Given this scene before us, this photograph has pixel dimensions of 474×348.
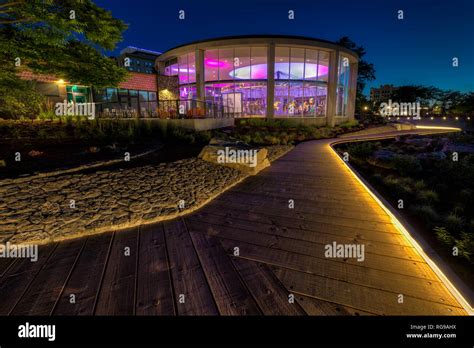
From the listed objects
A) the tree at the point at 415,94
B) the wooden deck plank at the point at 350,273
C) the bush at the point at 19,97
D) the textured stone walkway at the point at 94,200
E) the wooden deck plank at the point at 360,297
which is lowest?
the wooden deck plank at the point at 360,297

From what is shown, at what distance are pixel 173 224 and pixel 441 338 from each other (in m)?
3.28

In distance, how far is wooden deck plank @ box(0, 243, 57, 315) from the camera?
6.79ft

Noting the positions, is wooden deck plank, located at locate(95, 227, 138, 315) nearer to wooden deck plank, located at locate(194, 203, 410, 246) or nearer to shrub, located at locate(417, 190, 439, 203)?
wooden deck plank, located at locate(194, 203, 410, 246)

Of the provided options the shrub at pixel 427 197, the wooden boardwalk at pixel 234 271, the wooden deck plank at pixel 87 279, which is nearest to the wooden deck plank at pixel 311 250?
the wooden boardwalk at pixel 234 271

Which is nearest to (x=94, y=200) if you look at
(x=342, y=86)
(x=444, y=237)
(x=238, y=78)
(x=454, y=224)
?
(x=444, y=237)

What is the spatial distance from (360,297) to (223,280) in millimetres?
1318

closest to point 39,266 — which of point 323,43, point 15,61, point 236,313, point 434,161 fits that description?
point 236,313

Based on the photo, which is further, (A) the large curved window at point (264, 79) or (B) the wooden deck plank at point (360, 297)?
(A) the large curved window at point (264, 79)

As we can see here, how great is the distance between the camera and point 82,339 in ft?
5.75

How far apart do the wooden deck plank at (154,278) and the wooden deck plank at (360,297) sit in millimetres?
1164

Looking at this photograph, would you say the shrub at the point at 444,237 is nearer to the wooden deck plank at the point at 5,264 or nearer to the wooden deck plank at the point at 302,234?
the wooden deck plank at the point at 302,234

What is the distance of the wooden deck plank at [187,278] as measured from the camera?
6.53 ft

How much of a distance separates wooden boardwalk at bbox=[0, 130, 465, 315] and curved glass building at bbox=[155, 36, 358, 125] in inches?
729

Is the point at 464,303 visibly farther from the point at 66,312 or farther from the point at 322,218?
the point at 66,312
